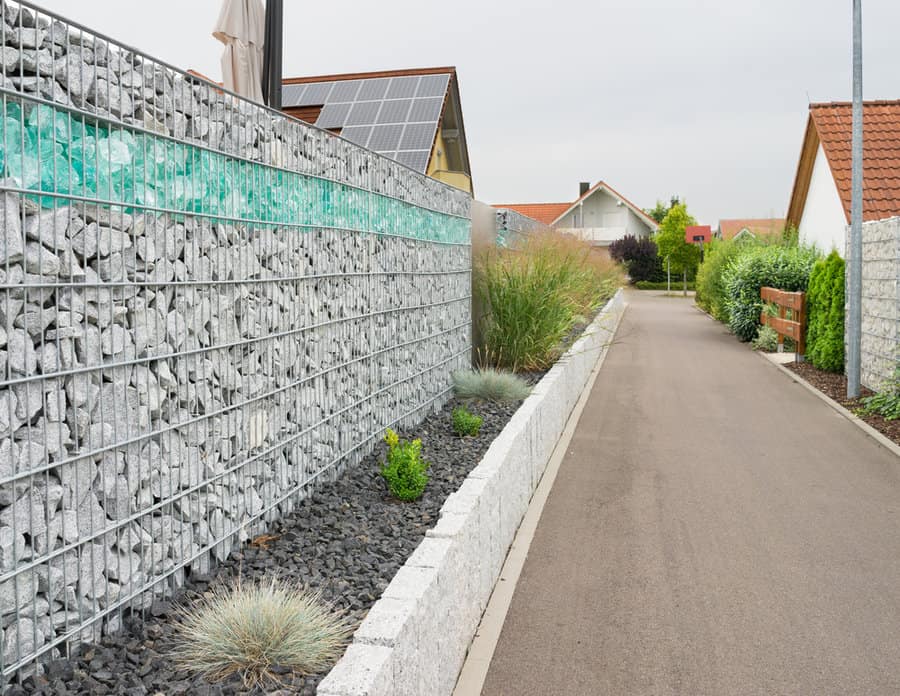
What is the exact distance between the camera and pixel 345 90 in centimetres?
2562

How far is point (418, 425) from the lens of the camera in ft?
26.7

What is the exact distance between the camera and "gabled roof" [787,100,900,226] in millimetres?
18609

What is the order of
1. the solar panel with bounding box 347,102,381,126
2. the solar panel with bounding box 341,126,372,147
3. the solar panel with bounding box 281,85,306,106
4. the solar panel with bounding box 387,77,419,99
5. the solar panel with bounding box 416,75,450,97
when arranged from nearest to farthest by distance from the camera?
the solar panel with bounding box 341,126,372,147, the solar panel with bounding box 347,102,381,126, the solar panel with bounding box 416,75,450,97, the solar panel with bounding box 387,77,419,99, the solar panel with bounding box 281,85,306,106

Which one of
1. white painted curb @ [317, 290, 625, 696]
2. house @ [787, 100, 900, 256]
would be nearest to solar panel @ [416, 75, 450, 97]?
house @ [787, 100, 900, 256]

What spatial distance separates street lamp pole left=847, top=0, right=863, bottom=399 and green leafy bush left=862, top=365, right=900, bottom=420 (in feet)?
2.47

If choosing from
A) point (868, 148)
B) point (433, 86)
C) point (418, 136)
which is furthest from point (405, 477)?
point (433, 86)

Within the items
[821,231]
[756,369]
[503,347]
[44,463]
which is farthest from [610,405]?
[821,231]

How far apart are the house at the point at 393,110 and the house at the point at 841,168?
853 centimetres

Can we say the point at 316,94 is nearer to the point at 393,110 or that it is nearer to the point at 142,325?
the point at 393,110

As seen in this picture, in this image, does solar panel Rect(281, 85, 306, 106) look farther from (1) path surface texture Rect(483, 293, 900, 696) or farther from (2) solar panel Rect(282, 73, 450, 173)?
(1) path surface texture Rect(483, 293, 900, 696)

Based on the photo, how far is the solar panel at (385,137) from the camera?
2331cm

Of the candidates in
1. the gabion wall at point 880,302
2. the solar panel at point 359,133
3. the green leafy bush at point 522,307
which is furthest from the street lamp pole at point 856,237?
the solar panel at point 359,133

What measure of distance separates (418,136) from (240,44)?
15.3 meters

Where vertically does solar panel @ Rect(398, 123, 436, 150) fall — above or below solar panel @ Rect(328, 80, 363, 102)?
below
